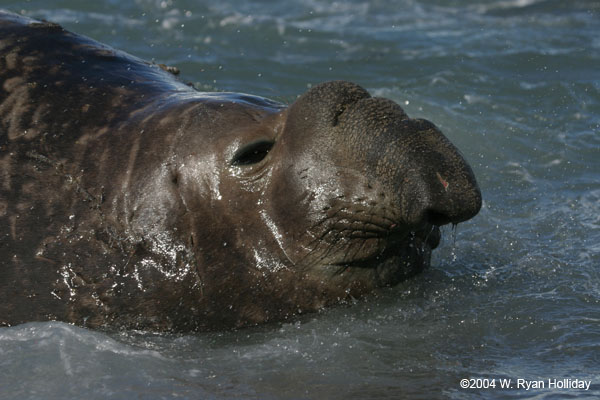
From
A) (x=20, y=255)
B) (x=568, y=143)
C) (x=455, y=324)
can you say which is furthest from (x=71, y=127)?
(x=568, y=143)

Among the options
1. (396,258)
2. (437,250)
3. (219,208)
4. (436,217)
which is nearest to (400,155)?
(436,217)

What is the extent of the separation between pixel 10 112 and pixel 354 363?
7.67ft

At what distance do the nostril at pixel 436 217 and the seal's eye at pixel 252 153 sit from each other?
2.86 ft

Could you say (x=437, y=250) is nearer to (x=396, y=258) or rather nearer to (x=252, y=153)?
(x=396, y=258)

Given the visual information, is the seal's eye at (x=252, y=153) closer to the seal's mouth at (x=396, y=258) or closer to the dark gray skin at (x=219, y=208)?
the dark gray skin at (x=219, y=208)

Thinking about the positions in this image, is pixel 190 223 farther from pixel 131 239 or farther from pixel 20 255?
pixel 20 255

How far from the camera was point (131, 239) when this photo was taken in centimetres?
502

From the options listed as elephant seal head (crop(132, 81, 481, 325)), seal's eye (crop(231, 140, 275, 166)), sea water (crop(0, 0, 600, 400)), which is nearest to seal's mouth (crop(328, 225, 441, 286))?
elephant seal head (crop(132, 81, 481, 325))

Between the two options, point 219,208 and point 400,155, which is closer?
point 400,155

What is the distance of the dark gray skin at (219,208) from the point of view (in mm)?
4762

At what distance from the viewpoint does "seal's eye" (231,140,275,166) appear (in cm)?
497

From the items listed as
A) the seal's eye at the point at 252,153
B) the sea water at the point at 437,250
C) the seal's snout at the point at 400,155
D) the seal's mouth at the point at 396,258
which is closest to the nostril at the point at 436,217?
the seal's snout at the point at 400,155

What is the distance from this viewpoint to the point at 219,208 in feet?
16.4

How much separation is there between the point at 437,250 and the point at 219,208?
6.44 ft
